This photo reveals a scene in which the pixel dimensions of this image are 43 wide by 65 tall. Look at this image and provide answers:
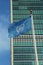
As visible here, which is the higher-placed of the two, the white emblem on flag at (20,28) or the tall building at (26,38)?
the tall building at (26,38)

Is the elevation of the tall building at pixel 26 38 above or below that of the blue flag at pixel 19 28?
above

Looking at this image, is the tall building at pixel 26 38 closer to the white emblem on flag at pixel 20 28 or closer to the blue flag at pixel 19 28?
the blue flag at pixel 19 28

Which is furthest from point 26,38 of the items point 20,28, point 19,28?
point 20,28

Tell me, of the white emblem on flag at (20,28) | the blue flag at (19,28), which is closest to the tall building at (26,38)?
the blue flag at (19,28)

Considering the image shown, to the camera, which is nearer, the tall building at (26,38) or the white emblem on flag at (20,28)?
the white emblem on flag at (20,28)

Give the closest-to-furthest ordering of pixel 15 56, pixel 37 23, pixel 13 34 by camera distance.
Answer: pixel 13 34 → pixel 15 56 → pixel 37 23

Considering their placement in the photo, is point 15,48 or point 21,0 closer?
point 15,48

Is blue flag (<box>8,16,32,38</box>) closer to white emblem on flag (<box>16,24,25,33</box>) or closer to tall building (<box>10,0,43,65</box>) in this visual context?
white emblem on flag (<box>16,24,25,33</box>)

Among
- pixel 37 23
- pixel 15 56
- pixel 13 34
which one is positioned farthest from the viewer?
pixel 37 23

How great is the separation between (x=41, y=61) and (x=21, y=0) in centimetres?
3837

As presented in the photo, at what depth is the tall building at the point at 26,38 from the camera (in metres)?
176

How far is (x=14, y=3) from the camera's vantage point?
19112 centimetres

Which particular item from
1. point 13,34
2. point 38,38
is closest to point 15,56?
point 38,38

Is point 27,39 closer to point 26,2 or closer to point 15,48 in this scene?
point 15,48
